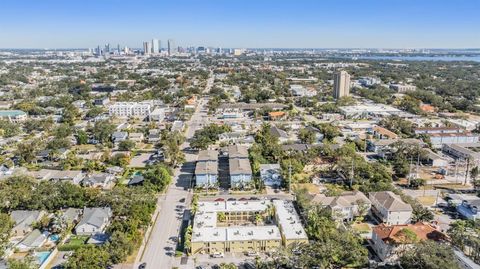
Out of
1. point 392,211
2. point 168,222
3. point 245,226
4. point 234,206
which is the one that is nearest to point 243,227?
point 245,226

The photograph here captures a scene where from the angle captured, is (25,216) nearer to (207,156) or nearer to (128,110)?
(207,156)

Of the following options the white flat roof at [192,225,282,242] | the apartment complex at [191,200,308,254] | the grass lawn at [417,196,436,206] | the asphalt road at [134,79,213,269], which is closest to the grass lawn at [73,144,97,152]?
the asphalt road at [134,79,213,269]

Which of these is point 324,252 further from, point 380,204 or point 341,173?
point 341,173

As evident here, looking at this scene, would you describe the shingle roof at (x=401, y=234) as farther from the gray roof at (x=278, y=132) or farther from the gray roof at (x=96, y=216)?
the gray roof at (x=278, y=132)

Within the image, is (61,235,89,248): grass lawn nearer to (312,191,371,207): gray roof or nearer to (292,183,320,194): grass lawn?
(312,191,371,207): gray roof

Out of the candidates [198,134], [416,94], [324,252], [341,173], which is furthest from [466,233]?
[416,94]

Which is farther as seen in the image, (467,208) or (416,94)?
(416,94)
